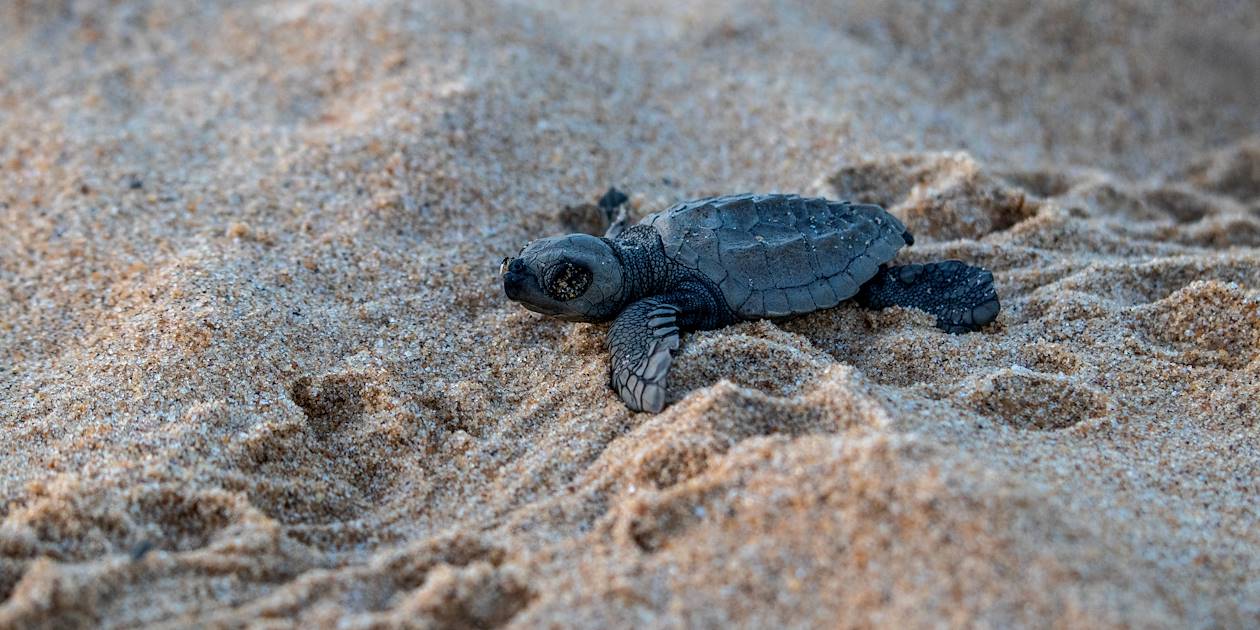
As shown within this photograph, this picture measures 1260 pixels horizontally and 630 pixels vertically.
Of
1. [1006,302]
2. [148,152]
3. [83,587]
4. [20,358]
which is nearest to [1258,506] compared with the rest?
[1006,302]

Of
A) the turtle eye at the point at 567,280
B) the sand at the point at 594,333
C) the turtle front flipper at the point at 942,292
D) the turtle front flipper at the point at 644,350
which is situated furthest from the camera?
the turtle front flipper at the point at 942,292

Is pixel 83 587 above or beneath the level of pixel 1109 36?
beneath

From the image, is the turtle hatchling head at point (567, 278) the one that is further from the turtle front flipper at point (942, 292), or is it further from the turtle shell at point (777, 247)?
the turtle front flipper at point (942, 292)

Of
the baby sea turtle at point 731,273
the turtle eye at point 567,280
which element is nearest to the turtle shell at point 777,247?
the baby sea turtle at point 731,273

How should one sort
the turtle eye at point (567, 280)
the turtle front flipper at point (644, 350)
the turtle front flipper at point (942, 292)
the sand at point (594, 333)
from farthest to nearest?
the turtle front flipper at point (942, 292), the turtle eye at point (567, 280), the turtle front flipper at point (644, 350), the sand at point (594, 333)

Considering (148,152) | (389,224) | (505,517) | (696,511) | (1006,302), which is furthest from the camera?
(148,152)

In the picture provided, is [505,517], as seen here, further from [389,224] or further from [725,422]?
[389,224]

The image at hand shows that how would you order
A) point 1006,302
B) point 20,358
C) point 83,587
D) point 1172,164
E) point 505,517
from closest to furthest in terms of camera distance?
1. point 83,587
2. point 505,517
3. point 20,358
4. point 1006,302
5. point 1172,164
